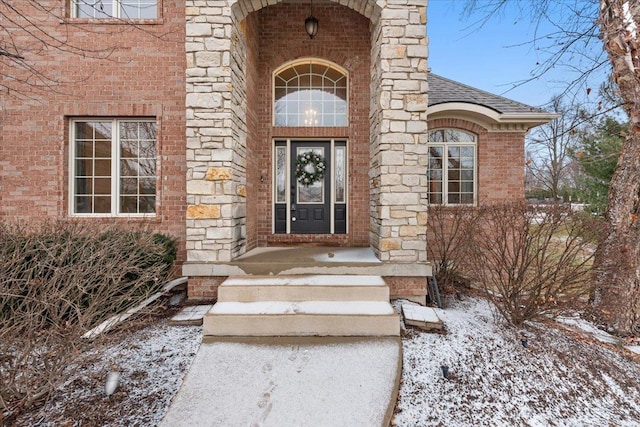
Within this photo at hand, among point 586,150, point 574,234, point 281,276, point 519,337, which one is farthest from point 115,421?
point 586,150

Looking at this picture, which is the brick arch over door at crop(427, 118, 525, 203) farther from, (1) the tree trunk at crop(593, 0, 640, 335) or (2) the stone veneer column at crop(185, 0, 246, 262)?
(2) the stone veneer column at crop(185, 0, 246, 262)

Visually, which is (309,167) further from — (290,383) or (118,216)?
(290,383)

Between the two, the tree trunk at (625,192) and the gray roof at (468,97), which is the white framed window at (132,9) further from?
the tree trunk at (625,192)

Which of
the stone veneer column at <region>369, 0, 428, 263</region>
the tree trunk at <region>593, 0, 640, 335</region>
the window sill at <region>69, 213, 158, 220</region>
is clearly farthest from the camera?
the window sill at <region>69, 213, 158, 220</region>

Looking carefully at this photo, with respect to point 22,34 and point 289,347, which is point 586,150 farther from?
point 22,34

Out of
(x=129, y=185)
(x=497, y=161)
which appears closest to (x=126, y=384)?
(x=129, y=185)

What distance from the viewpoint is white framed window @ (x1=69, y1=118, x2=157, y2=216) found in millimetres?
5812

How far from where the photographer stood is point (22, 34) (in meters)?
5.56

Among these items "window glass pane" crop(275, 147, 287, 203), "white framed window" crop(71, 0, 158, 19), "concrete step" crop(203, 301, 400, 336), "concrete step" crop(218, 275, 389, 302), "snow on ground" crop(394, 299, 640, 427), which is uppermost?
"white framed window" crop(71, 0, 158, 19)

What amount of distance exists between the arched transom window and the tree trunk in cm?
418

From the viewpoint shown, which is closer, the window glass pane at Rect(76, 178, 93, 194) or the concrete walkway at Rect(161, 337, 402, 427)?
the concrete walkway at Rect(161, 337, 402, 427)

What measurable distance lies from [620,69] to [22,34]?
9.85 metres

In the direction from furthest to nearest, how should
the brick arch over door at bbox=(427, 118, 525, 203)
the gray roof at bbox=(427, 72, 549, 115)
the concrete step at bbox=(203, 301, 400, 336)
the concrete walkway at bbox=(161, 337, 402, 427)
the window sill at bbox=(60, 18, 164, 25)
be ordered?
the brick arch over door at bbox=(427, 118, 525, 203)
the gray roof at bbox=(427, 72, 549, 115)
the window sill at bbox=(60, 18, 164, 25)
the concrete step at bbox=(203, 301, 400, 336)
the concrete walkway at bbox=(161, 337, 402, 427)

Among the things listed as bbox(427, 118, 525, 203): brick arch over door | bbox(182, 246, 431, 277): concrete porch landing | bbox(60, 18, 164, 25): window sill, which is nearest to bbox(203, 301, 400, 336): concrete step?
bbox(182, 246, 431, 277): concrete porch landing
